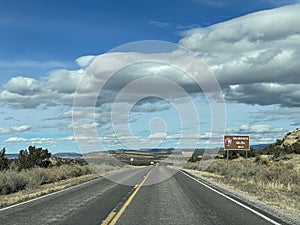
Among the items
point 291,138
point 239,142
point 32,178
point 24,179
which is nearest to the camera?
point 24,179

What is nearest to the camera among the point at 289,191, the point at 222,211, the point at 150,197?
the point at 222,211

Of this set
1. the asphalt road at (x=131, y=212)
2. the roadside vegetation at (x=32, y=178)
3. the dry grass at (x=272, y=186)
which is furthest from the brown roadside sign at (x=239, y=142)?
the asphalt road at (x=131, y=212)

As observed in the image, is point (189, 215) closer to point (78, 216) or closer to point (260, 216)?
point (260, 216)

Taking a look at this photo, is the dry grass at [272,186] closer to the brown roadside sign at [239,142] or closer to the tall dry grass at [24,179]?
the brown roadside sign at [239,142]

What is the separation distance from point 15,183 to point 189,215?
46.5ft

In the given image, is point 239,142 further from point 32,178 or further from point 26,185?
point 26,185

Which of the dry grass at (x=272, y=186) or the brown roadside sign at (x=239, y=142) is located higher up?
the brown roadside sign at (x=239, y=142)

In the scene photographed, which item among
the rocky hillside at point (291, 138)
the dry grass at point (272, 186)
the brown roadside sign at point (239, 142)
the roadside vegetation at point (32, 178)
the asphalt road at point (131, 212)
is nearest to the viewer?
the asphalt road at point (131, 212)

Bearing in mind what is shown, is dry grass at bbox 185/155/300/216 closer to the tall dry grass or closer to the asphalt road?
the asphalt road

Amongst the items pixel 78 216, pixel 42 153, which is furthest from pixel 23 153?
pixel 78 216

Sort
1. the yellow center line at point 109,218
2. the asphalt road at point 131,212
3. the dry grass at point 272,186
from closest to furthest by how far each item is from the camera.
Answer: the yellow center line at point 109,218, the asphalt road at point 131,212, the dry grass at point 272,186

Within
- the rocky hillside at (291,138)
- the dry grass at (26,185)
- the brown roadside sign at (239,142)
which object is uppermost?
the rocky hillside at (291,138)

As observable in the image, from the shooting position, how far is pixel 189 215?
11.3 m

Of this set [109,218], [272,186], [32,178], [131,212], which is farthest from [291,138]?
[109,218]
